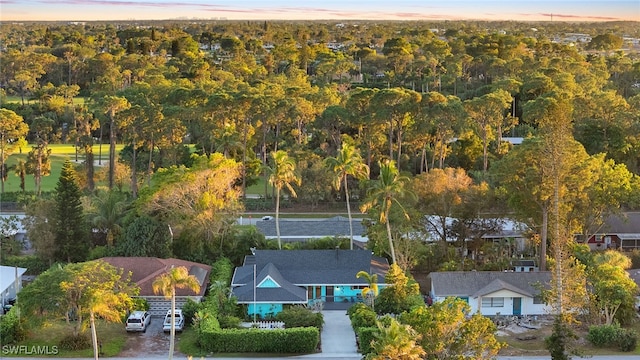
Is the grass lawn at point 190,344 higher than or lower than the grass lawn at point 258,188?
lower

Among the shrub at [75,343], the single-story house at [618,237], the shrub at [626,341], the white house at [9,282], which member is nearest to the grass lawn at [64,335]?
the shrub at [75,343]

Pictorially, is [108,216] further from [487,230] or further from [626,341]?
[626,341]

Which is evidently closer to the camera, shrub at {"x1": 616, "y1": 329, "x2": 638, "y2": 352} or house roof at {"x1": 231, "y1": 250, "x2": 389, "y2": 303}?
shrub at {"x1": 616, "y1": 329, "x2": 638, "y2": 352}

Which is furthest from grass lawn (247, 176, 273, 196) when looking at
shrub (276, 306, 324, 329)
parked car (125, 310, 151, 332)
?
shrub (276, 306, 324, 329)

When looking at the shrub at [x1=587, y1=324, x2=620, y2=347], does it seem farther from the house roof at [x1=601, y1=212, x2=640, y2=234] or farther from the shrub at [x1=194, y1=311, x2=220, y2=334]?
the house roof at [x1=601, y1=212, x2=640, y2=234]

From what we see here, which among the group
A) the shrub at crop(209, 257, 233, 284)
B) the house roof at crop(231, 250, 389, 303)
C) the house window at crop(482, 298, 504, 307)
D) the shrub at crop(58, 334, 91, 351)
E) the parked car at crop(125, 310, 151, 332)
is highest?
the house roof at crop(231, 250, 389, 303)

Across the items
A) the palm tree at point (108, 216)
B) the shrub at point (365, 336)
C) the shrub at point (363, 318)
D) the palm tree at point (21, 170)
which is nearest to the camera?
the shrub at point (365, 336)

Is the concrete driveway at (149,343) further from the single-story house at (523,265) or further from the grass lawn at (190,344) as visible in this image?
the single-story house at (523,265)

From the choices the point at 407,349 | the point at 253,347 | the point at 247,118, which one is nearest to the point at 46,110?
the point at 247,118
